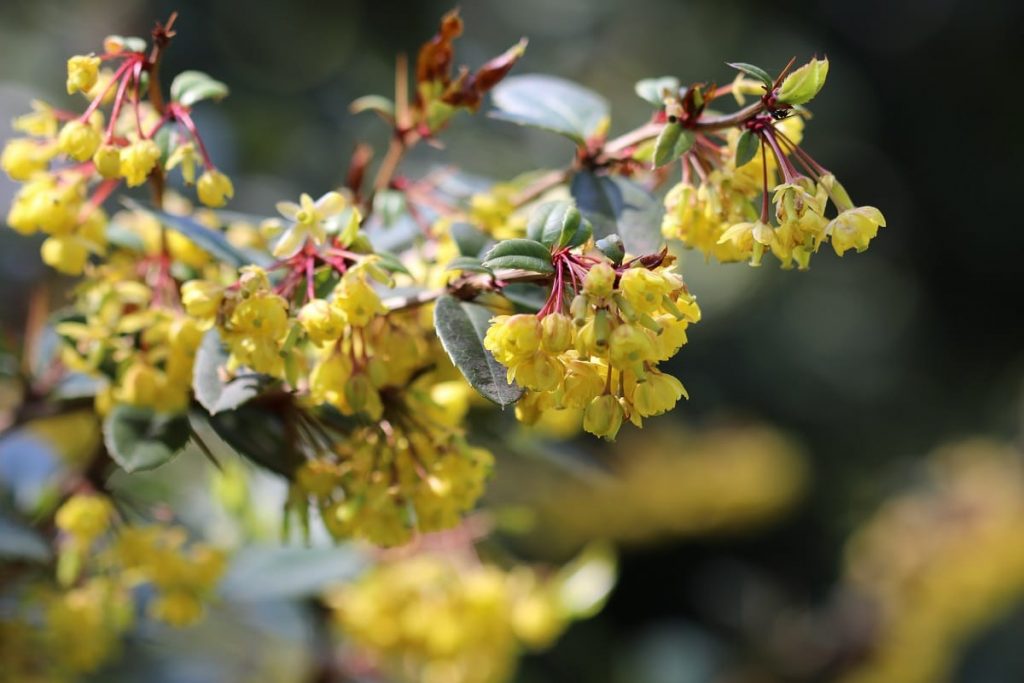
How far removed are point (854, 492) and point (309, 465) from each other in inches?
119

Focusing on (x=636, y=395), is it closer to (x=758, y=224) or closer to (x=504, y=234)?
(x=758, y=224)

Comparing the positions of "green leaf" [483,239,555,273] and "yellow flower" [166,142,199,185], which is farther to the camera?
"yellow flower" [166,142,199,185]

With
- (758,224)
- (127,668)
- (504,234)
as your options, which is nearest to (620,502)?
(127,668)

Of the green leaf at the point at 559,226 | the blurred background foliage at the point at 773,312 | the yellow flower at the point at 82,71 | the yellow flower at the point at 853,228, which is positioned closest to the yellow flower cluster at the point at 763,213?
the yellow flower at the point at 853,228

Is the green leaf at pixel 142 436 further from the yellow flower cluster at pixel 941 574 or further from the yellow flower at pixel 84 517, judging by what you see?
the yellow flower cluster at pixel 941 574

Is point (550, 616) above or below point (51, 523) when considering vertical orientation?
below

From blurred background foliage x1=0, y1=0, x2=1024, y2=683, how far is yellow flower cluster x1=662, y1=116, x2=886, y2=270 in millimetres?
1961

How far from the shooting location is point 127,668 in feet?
6.00

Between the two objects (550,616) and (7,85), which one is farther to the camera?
(7,85)

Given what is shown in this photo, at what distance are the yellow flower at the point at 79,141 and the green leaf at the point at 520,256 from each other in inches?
13.8

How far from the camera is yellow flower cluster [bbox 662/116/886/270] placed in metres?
0.78

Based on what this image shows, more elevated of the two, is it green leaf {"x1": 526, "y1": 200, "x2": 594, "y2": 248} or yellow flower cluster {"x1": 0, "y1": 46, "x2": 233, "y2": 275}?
green leaf {"x1": 526, "y1": 200, "x2": 594, "y2": 248}

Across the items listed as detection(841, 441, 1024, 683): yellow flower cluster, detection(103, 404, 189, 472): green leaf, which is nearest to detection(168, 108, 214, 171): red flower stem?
detection(103, 404, 189, 472): green leaf

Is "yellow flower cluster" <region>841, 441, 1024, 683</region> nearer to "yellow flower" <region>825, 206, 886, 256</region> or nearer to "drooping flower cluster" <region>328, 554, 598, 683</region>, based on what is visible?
"drooping flower cluster" <region>328, 554, 598, 683</region>
